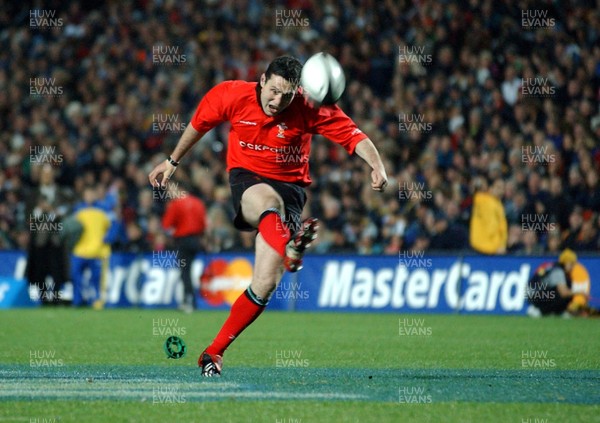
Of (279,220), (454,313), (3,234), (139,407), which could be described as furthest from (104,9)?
(139,407)

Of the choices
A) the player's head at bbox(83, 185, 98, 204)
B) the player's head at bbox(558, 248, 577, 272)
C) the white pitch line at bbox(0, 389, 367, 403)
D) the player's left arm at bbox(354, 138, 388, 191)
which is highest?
the player's left arm at bbox(354, 138, 388, 191)

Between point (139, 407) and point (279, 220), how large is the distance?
2.38 m

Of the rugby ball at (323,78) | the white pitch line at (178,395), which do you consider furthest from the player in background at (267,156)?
the rugby ball at (323,78)

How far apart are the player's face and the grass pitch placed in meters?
2.02

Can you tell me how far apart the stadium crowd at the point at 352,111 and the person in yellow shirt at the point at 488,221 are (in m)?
0.28

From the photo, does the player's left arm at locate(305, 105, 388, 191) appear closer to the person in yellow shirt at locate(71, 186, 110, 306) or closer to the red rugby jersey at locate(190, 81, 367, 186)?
the red rugby jersey at locate(190, 81, 367, 186)

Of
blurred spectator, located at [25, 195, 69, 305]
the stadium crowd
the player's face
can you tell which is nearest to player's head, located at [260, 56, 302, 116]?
the player's face

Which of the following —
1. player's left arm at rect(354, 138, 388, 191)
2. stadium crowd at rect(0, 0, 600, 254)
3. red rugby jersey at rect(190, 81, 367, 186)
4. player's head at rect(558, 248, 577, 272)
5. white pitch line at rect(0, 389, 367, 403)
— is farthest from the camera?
stadium crowd at rect(0, 0, 600, 254)

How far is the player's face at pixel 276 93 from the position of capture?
8352mm

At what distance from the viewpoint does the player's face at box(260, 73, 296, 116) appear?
835 centimetres

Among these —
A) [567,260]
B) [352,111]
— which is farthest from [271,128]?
[352,111]

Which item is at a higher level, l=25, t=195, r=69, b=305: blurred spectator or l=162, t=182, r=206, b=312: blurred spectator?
l=162, t=182, r=206, b=312: blurred spectator

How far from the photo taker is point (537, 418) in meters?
6.08

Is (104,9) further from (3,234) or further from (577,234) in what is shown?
(577,234)
